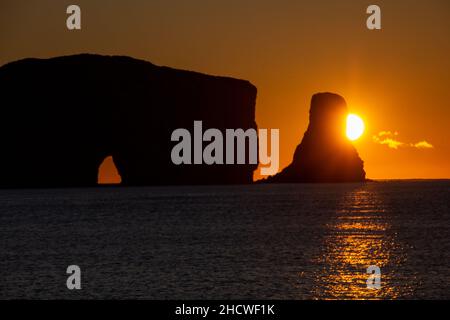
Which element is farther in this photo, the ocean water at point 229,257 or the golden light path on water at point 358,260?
the ocean water at point 229,257

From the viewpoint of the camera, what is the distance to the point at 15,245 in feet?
213

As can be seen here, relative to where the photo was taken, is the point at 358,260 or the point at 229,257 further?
the point at 229,257

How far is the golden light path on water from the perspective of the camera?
3750 centimetres

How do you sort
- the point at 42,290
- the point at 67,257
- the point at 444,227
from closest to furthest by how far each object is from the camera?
the point at 42,290 < the point at 67,257 < the point at 444,227

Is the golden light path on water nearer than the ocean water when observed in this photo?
Yes

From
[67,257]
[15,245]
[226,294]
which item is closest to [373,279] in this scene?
[226,294]

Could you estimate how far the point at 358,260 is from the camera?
164ft

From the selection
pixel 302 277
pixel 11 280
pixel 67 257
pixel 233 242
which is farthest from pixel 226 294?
pixel 233 242

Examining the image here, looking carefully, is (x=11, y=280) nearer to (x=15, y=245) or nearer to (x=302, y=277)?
(x=302, y=277)

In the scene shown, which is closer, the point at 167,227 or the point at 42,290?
the point at 42,290

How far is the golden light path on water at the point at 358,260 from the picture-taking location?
37500 mm
